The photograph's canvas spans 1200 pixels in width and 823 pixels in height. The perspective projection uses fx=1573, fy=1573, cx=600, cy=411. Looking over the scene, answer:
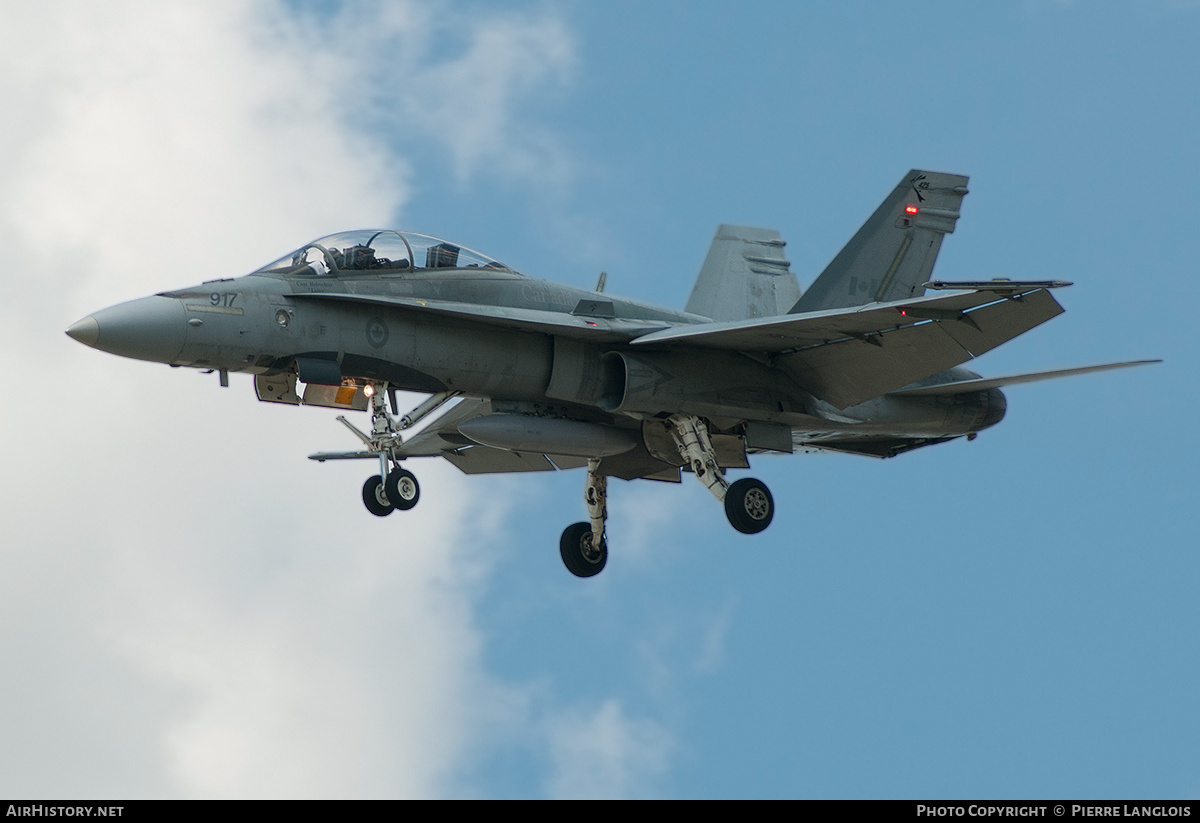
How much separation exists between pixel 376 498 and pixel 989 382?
8.28 meters

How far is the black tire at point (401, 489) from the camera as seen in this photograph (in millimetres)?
17953

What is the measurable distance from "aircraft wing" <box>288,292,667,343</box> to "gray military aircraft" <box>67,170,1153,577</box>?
0.03 m

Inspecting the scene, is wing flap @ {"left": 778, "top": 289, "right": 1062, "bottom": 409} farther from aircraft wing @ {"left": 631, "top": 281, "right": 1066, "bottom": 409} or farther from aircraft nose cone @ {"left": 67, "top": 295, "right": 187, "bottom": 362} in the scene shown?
aircraft nose cone @ {"left": 67, "top": 295, "right": 187, "bottom": 362}

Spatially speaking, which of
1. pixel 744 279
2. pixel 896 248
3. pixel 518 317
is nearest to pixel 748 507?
pixel 518 317

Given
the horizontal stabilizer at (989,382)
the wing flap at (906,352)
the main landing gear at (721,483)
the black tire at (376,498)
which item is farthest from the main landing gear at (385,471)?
the horizontal stabilizer at (989,382)

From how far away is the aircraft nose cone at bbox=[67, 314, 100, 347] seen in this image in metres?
17.0

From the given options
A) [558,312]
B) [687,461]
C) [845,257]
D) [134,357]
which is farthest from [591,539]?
[134,357]

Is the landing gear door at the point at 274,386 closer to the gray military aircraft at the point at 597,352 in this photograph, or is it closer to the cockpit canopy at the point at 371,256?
the gray military aircraft at the point at 597,352

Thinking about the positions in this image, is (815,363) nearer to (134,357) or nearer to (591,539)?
(591,539)

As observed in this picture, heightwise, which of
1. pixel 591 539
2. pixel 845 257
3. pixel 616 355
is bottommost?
pixel 591 539

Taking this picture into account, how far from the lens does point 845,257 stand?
2139cm

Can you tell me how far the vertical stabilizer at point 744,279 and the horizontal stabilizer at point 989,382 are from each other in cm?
375

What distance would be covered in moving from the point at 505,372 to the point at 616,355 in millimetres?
1413

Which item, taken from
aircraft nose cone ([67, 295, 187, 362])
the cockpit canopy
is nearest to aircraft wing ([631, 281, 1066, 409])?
the cockpit canopy
